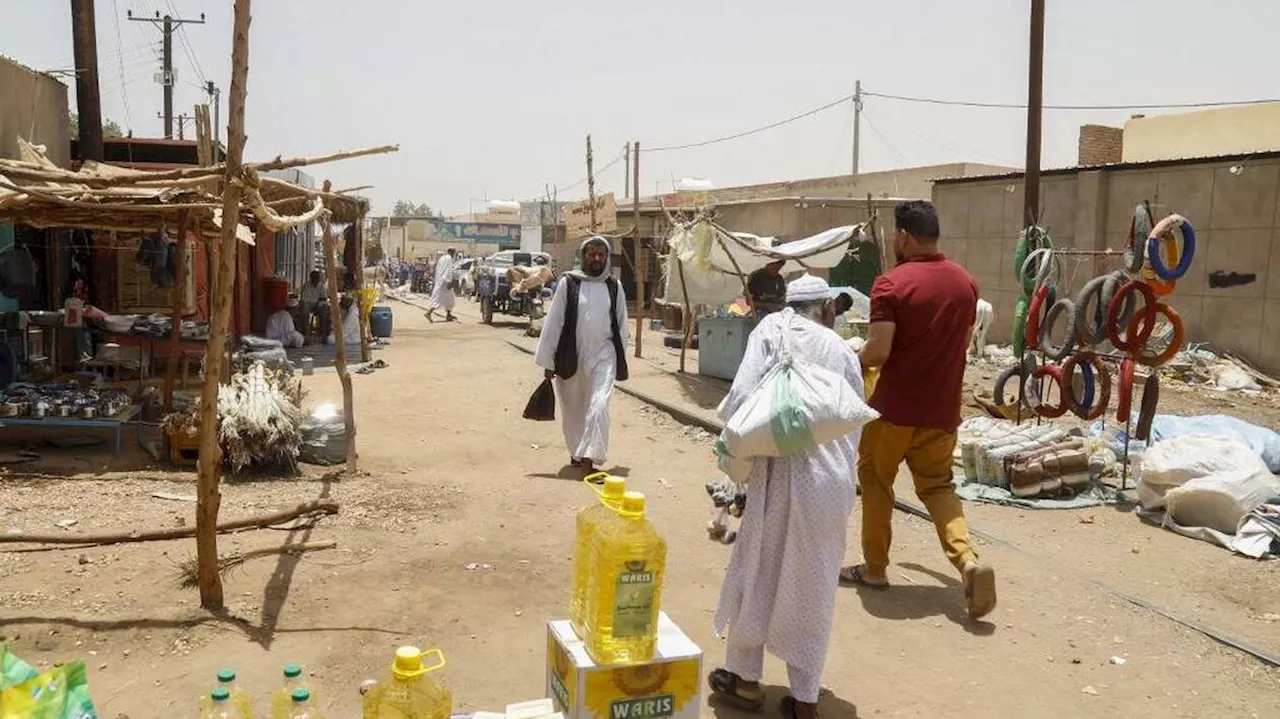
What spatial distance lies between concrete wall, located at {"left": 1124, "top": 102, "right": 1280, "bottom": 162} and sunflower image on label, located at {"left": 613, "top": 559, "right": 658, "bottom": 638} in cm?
1936

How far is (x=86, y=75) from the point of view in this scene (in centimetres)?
1223

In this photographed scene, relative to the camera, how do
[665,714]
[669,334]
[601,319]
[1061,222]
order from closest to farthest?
[665,714]
[601,319]
[1061,222]
[669,334]

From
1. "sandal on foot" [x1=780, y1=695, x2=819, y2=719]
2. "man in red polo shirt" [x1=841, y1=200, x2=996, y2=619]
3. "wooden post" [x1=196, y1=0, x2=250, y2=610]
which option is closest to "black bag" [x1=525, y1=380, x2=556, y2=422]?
"man in red polo shirt" [x1=841, y1=200, x2=996, y2=619]

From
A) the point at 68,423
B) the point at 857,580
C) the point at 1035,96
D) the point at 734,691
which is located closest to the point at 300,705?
the point at 734,691

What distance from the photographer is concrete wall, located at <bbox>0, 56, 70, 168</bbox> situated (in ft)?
35.4

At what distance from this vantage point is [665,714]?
110 inches

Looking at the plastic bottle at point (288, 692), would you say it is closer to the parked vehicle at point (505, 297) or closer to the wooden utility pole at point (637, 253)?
the wooden utility pole at point (637, 253)

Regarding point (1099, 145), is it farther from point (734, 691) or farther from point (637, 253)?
point (734, 691)

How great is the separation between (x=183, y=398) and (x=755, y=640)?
23.8 feet

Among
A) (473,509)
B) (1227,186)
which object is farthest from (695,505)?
(1227,186)

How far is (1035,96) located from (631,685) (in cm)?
1066

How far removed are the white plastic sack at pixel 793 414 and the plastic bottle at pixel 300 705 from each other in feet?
5.43

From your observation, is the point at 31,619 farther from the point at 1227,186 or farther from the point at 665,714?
the point at 1227,186

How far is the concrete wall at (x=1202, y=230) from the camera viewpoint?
12.9m
